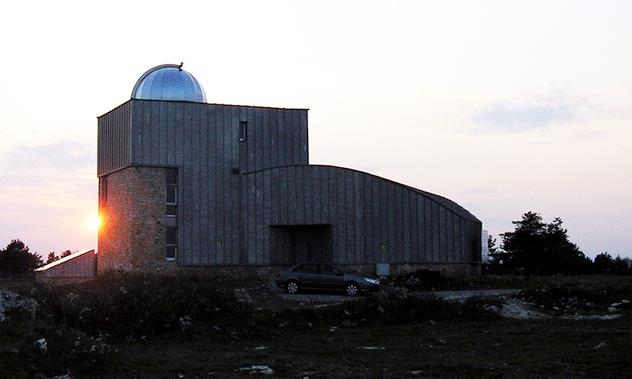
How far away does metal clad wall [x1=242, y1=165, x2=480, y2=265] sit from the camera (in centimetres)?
4238

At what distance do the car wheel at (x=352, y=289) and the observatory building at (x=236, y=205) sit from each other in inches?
300

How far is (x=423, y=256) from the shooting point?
43125 mm

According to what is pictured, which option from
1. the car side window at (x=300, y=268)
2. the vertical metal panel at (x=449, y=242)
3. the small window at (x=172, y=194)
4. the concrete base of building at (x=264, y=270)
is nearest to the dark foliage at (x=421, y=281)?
the concrete base of building at (x=264, y=270)

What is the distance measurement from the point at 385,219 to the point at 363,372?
26.7 m

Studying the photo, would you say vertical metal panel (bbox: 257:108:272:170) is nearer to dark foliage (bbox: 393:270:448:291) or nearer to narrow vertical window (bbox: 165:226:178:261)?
narrow vertical window (bbox: 165:226:178:261)

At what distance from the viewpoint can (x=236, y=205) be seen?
4259 cm

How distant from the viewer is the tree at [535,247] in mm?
47094

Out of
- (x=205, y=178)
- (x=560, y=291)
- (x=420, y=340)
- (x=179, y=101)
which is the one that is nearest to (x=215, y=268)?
(x=205, y=178)

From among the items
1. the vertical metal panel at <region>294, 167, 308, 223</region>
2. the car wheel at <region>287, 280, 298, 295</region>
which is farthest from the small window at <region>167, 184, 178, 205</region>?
the car wheel at <region>287, 280, 298, 295</region>

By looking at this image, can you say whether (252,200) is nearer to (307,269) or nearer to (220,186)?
(220,186)

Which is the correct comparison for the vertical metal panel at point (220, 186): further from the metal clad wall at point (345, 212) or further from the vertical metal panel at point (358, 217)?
the vertical metal panel at point (358, 217)

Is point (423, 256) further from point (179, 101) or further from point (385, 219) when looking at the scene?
point (179, 101)

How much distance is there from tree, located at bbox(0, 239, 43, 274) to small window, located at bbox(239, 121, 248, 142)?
1783 cm

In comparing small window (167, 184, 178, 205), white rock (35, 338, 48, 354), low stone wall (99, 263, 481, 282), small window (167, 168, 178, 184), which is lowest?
white rock (35, 338, 48, 354)
